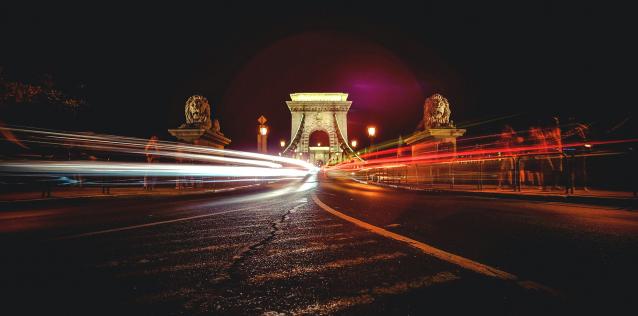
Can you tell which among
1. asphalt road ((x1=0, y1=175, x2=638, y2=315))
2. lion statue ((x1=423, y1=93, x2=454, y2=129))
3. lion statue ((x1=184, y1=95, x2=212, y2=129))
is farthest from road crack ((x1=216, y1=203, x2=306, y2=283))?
lion statue ((x1=423, y1=93, x2=454, y2=129))

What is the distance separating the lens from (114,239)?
3.63 metres

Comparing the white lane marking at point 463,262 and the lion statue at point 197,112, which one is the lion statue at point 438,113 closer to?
the lion statue at point 197,112

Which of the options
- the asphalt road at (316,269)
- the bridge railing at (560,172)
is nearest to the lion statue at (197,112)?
the bridge railing at (560,172)

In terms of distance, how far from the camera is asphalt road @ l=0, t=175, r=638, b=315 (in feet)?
6.04

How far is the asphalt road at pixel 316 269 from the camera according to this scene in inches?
72.5

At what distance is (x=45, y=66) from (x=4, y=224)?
1330cm

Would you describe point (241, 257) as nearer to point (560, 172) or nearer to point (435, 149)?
point (560, 172)

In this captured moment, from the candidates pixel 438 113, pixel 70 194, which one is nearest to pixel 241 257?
pixel 70 194

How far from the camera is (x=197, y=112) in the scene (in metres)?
19.1

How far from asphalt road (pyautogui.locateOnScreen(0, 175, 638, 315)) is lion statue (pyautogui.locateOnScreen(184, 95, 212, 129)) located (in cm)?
1526

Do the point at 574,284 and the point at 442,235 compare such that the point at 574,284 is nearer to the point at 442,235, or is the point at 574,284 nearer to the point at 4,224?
the point at 442,235

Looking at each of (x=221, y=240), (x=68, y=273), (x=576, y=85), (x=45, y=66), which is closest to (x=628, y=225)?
→ (x=221, y=240)

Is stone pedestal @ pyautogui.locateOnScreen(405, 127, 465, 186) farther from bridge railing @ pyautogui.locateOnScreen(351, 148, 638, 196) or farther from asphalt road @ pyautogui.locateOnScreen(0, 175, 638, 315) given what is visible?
asphalt road @ pyautogui.locateOnScreen(0, 175, 638, 315)

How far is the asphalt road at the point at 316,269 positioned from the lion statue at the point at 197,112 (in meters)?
15.3
